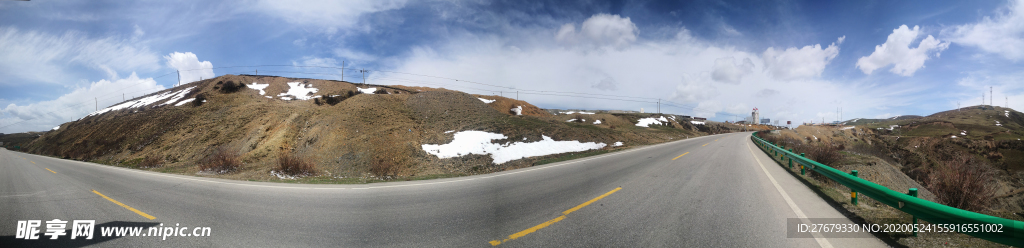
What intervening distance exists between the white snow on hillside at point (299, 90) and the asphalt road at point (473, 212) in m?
30.2

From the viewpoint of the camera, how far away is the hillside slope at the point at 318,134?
1712 cm

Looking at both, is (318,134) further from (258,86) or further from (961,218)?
(258,86)

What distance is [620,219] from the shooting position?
4695 mm

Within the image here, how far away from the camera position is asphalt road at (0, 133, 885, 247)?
413 cm

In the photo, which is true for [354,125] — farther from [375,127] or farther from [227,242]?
[227,242]

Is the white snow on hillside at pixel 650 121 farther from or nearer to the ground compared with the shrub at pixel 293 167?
farther from the ground

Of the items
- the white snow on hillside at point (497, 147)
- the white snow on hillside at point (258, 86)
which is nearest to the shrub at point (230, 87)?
the white snow on hillside at point (258, 86)

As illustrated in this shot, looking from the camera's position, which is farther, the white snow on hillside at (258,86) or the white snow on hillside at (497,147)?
the white snow on hillside at (258,86)

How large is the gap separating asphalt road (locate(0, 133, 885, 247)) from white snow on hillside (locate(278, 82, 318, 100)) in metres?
30.2

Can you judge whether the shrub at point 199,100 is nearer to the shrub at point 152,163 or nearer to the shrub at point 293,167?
the shrub at point 152,163

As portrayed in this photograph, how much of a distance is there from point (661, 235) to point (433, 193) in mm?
4964

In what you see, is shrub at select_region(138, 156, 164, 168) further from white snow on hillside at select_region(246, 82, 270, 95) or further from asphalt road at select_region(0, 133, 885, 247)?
white snow on hillside at select_region(246, 82, 270, 95)

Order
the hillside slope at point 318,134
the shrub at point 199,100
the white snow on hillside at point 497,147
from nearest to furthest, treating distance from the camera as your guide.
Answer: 1. the hillside slope at point 318,134
2. the white snow on hillside at point 497,147
3. the shrub at point 199,100

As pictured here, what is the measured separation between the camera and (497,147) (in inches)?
776
